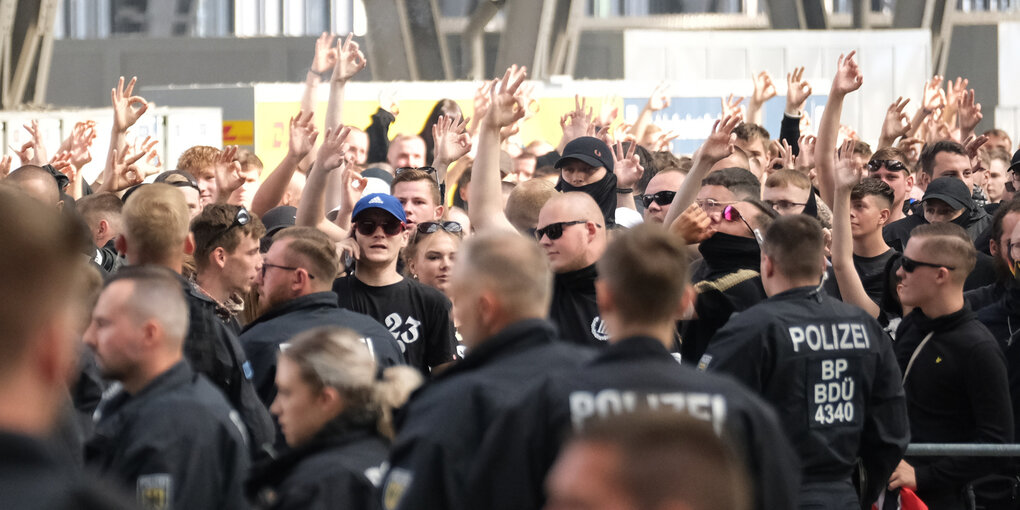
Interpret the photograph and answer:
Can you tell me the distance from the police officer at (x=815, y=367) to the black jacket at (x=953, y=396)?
1001 millimetres

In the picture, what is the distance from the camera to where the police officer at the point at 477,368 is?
147 inches

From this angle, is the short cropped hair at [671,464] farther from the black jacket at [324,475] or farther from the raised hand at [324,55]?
the raised hand at [324,55]

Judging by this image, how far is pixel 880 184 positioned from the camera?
8.88 m

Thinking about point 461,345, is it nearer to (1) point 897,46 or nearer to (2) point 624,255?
(2) point 624,255

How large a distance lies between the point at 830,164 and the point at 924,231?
285cm

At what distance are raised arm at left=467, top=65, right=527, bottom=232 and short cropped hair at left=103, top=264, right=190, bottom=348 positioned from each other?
343cm

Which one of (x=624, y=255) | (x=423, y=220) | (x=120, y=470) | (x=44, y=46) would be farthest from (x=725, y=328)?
(x=44, y=46)

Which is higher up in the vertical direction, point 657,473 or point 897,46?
point 897,46

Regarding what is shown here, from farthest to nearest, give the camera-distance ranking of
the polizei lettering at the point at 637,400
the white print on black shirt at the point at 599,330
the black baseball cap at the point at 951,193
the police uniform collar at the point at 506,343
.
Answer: the black baseball cap at the point at 951,193 → the white print on black shirt at the point at 599,330 → the police uniform collar at the point at 506,343 → the polizei lettering at the point at 637,400

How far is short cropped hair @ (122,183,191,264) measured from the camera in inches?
229

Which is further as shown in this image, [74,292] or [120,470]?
[120,470]

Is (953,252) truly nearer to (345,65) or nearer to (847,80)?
(847,80)

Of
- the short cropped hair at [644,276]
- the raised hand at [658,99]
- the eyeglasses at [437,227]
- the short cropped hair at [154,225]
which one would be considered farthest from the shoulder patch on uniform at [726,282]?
the raised hand at [658,99]

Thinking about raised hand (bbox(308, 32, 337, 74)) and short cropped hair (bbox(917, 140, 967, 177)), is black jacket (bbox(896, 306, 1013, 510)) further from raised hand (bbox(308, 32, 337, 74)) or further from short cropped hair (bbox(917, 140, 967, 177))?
raised hand (bbox(308, 32, 337, 74))
